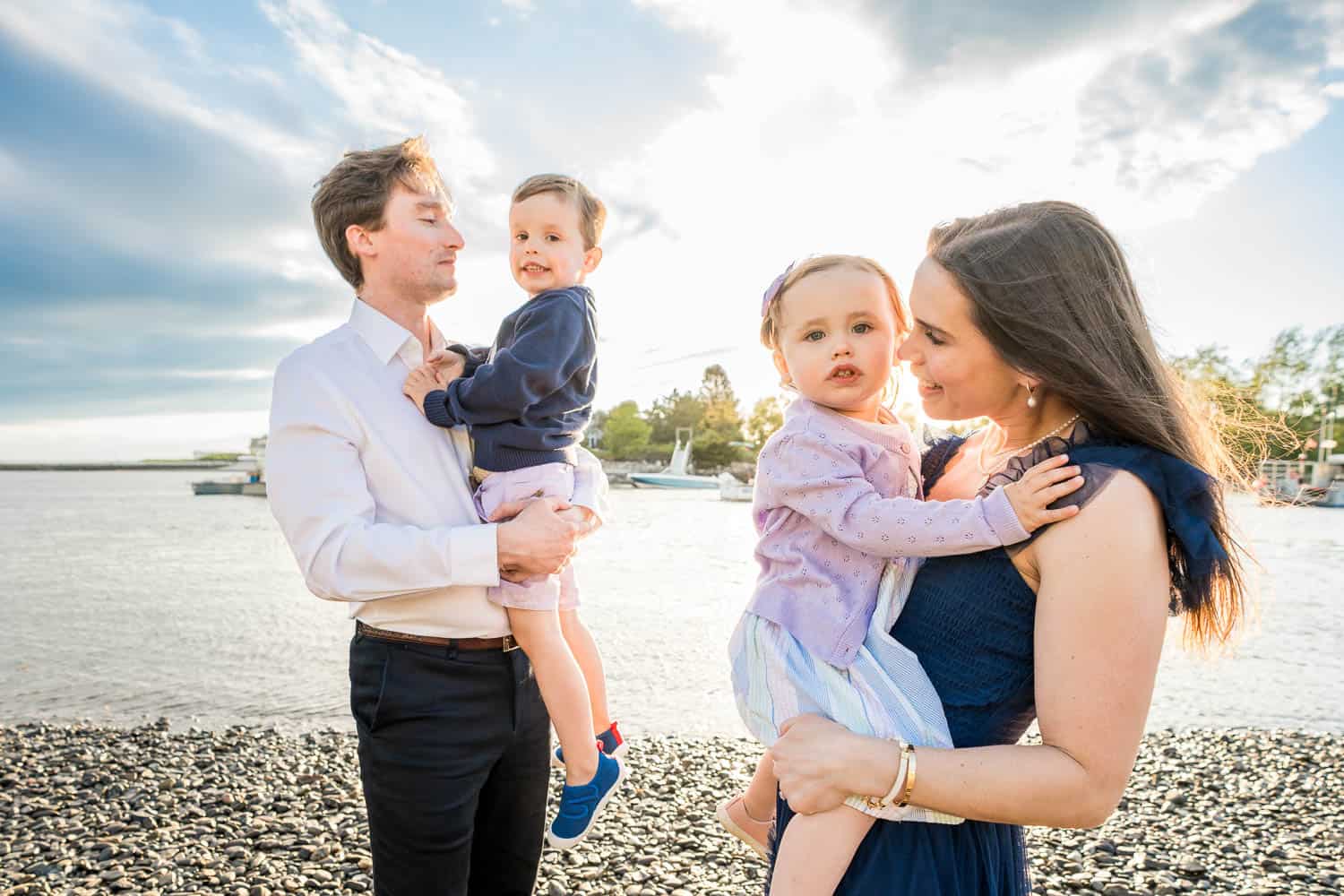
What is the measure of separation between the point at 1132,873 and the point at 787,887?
12.6 feet

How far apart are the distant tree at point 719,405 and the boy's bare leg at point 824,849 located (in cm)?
7549

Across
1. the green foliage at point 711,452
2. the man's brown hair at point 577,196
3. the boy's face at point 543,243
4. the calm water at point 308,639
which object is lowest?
the calm water at point 308,639

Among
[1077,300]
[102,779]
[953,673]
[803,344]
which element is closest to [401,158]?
[803,344]

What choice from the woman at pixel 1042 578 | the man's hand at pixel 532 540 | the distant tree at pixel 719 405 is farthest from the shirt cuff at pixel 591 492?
the distant tree at pixel 719 405

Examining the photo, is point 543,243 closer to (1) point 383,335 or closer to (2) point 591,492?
(1) point 383,335

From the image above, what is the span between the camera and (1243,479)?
170 cm

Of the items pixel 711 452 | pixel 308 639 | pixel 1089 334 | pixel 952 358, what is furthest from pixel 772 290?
pixel 711 452

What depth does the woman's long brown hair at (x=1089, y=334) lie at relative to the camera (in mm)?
1424

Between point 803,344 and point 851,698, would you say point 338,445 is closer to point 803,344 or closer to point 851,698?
point 803,344

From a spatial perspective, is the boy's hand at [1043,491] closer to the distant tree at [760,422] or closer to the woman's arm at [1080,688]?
the woman's arm at [1080,688]

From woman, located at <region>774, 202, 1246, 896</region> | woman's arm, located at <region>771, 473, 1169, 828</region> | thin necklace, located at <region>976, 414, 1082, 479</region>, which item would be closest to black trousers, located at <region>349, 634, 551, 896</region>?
woman, located at <region>774, 202, 1246, 896</region>

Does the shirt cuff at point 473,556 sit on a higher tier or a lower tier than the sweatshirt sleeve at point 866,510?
lower

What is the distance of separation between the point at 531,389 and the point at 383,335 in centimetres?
42

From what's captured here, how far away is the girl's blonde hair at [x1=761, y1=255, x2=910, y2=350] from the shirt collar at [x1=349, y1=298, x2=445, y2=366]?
96 cm
